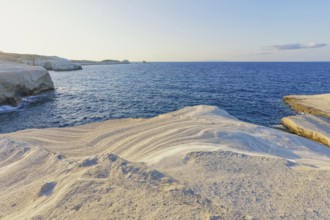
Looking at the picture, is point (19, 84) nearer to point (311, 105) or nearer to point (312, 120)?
point (312, 120)

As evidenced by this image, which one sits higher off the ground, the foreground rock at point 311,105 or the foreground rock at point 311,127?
the foreground rock at point 311,105

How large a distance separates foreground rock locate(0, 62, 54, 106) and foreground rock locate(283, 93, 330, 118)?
34.7m

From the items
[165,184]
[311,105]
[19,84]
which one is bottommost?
[311,105]

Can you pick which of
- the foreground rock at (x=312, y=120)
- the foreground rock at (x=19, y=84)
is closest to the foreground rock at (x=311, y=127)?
the foreground rock at (x=312, y=120)

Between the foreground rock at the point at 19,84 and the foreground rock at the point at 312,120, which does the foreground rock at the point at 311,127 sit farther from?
the foreground rock at the point at 19,84

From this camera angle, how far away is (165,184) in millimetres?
5590

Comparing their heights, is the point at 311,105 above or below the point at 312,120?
above

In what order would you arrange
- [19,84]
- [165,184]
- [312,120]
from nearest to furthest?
[165,184], [312,120], [19,84]

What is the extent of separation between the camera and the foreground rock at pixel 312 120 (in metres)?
14.4

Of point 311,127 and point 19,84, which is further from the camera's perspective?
point 19,84

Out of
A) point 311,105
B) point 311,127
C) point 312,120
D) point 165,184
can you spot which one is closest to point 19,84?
point 165,184

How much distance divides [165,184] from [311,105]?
2321 centimetres

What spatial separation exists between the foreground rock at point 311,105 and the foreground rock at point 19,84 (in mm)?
34708

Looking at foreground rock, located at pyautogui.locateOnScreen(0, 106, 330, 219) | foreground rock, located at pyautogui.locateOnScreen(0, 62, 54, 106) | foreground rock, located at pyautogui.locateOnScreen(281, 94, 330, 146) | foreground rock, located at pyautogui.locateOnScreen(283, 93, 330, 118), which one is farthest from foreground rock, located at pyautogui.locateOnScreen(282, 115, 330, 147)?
foreground rock, located at pyautogui.locateOnScreen(0, 62, 54, 106)
